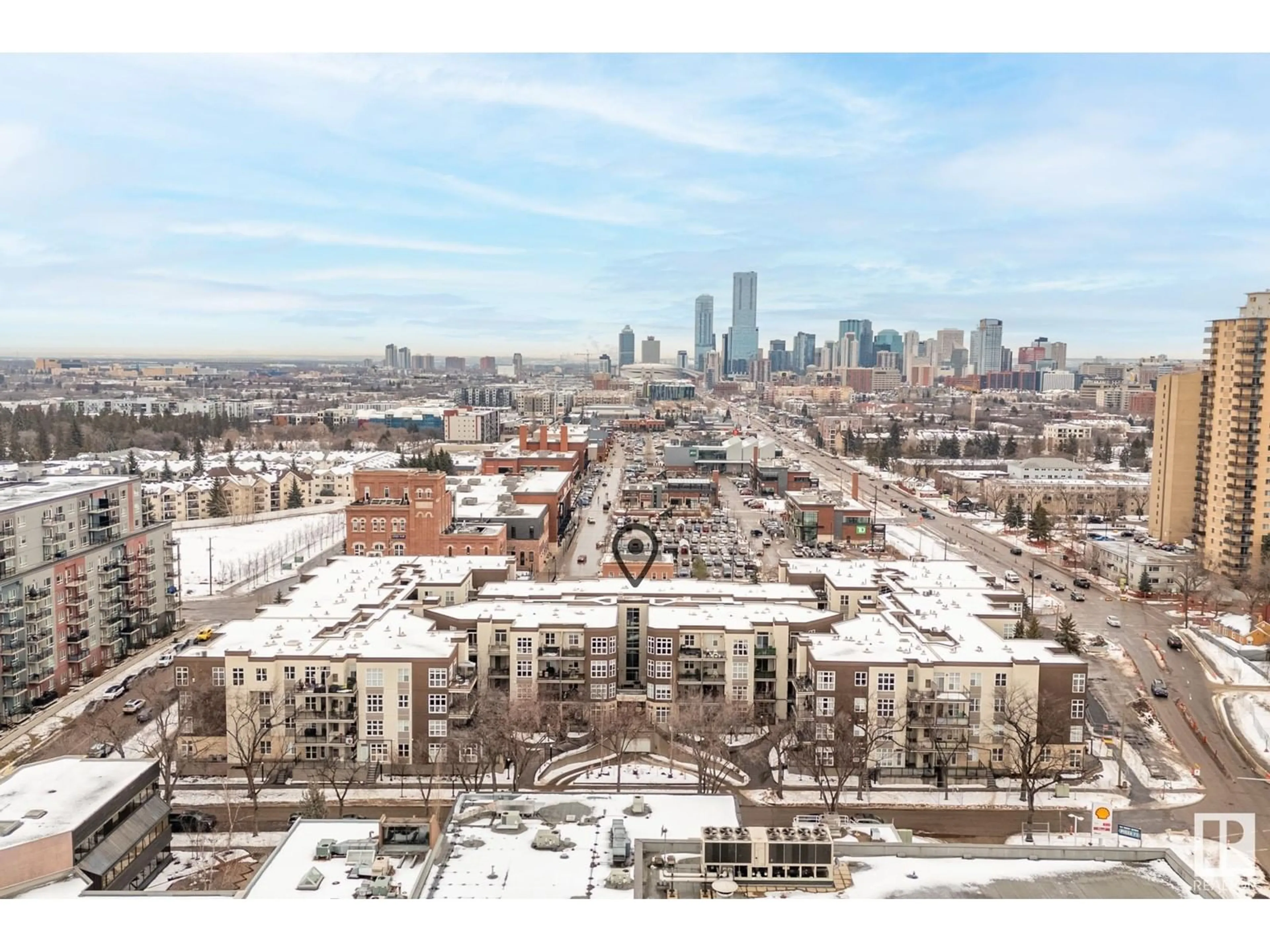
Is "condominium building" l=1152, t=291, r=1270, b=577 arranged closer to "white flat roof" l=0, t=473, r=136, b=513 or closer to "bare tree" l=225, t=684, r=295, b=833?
"bare tree" l=225, t=684, r=295, b=833

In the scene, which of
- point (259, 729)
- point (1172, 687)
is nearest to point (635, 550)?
point (1172, 687)

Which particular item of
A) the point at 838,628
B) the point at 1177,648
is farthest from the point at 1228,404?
the point at 838,628

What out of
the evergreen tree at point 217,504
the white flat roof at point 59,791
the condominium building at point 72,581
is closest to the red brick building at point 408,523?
the condominium building at point 72,581

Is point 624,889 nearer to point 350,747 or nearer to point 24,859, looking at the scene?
point 24,859

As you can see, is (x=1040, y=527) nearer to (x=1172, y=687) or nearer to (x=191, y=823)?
(x=1172, y=687)

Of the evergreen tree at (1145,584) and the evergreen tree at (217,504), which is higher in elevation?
the evergreen tree at (217,504)

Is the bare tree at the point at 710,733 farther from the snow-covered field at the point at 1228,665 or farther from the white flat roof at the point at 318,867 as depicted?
the snow-covered field at the point at 1228,665
